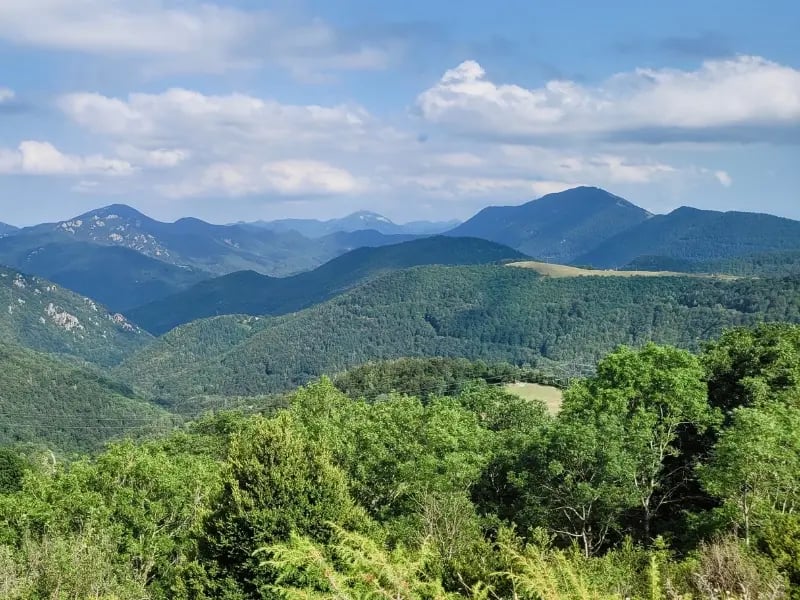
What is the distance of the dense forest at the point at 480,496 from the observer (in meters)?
24.6

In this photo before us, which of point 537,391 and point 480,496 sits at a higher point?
point 480,496

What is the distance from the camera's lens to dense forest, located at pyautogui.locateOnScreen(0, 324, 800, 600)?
24.6 metres

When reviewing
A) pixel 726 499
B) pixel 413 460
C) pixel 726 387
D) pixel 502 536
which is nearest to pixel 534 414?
pixel 726 387

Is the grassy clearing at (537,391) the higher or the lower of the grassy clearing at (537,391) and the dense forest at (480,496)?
the lower

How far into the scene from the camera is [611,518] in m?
35.9

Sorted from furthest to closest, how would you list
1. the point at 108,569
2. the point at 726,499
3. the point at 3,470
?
the point at 3,470
the point at 726,499
the point at 108,569

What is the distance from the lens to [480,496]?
4362 cm

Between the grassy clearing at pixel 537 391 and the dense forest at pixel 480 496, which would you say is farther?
the grassy clearing at pixel 537 391

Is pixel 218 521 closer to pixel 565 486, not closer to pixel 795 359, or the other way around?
pixel 565 486

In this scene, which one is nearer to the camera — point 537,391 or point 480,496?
point 480,496

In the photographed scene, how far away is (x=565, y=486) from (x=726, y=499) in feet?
24.8

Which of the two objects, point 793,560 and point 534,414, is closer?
point 793,560

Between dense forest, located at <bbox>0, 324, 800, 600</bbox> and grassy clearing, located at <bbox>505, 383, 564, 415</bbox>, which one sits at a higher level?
dense forest, located at <bbox>0, 324, 800, 600</bbox>

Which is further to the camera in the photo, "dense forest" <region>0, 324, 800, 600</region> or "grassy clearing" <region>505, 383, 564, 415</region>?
"grassy clearing" <region>505, 383, 564, 415</region>
